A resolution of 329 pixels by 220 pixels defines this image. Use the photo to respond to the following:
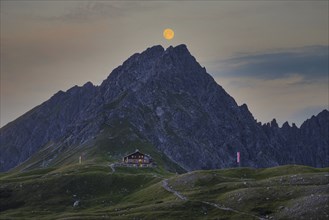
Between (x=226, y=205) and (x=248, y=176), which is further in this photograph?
(x=248, y=176)

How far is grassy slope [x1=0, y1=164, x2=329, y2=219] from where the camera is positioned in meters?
117

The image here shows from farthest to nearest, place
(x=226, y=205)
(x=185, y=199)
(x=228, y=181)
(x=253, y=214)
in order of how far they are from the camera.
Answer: (x=228, y=181), (x=185, y=199), (x=226, y=205), (x=253, y=214)

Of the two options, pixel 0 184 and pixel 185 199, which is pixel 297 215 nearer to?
pixel 185 199

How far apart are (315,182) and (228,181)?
29.0 meters

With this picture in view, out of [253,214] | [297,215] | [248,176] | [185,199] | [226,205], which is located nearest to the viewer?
[297,215]

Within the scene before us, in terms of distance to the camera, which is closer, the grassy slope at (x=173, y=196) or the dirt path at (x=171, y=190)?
the grassy slope at (x=173, y=196)

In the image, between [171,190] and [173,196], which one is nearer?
[173,196]

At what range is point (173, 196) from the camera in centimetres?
14312

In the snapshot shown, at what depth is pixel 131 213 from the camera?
130 m

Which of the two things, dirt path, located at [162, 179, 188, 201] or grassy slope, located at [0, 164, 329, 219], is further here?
dirt path, located at [162, 179, 188, 201]

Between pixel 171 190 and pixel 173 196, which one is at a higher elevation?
pixel 171 190

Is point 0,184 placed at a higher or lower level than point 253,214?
higher

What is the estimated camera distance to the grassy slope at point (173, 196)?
11681 cm

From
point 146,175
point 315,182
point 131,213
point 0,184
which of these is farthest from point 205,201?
point 0,184
